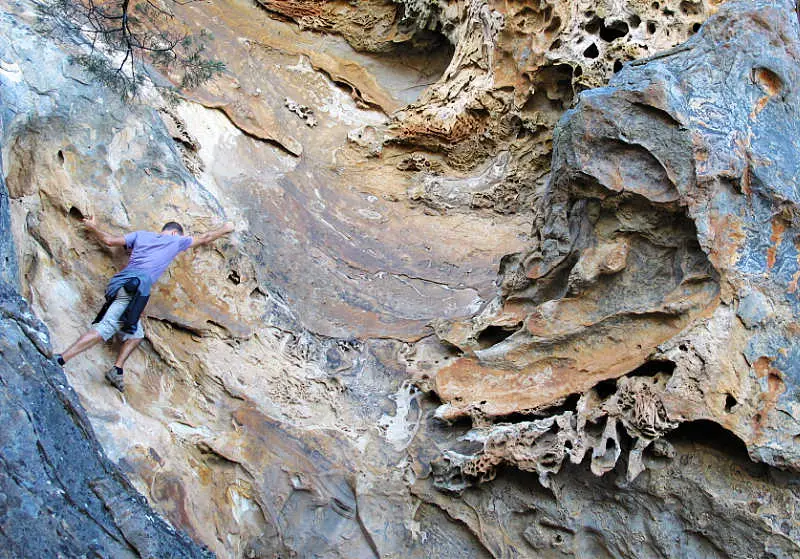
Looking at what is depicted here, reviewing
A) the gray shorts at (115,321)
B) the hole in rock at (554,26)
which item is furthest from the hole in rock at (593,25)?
the gray shorts at (115,321)

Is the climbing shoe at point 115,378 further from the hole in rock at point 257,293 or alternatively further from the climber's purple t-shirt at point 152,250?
the hole in rock at point 257,293

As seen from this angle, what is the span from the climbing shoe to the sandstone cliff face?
0.09 metres

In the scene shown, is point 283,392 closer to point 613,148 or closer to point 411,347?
point 411,347

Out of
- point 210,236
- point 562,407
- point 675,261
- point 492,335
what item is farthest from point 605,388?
point 210,236

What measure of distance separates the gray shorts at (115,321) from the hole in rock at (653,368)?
2.88 metres

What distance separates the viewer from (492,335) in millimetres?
5477

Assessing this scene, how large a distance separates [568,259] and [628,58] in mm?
2148

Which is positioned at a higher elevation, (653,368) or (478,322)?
(653,368)

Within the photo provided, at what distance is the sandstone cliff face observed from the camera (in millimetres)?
4234

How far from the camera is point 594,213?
4.84 meters

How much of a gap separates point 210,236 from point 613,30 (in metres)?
3.66

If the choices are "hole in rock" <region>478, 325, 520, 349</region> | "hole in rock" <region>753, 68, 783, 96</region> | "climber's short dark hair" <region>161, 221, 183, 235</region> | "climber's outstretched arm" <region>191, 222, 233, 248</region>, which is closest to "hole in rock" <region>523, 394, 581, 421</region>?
"hole in rock" <region>478, 325, 520, 349</region>

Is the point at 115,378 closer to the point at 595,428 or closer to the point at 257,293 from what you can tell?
the point at 257,293

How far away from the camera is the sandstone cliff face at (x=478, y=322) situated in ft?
13.9
